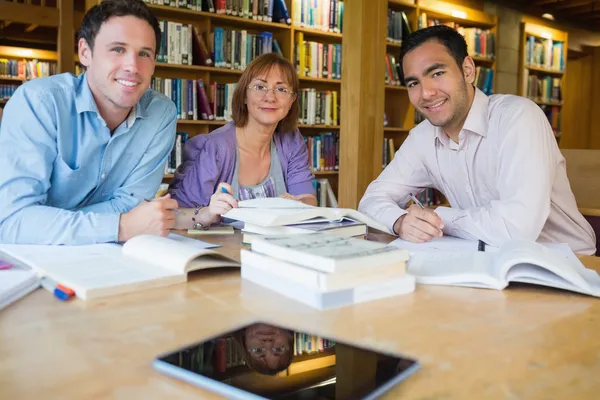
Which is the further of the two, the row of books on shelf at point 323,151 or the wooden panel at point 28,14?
the row of books on shelf at point 323,151

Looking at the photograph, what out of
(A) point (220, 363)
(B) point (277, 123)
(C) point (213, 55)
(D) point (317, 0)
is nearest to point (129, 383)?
(A) point (220, 363)

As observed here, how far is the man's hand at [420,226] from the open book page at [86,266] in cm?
71

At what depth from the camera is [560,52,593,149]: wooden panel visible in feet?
27.9

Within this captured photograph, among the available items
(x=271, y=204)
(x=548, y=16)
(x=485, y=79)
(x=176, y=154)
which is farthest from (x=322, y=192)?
(x=548, y=16)

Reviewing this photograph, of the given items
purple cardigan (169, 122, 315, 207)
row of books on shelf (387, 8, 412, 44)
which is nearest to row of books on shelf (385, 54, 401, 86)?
row of books on shelf (387, 8, 412, 44)

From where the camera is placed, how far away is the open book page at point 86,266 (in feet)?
2.93

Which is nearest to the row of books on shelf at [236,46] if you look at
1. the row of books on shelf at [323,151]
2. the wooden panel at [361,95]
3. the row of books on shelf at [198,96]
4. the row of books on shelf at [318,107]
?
the row of books on shelf at [198,96]

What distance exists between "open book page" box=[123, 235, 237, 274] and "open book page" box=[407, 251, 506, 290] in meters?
0.36

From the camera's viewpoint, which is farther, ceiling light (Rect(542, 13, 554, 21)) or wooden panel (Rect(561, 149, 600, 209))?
ceiling light (Rect(542, 13, 554, 21))

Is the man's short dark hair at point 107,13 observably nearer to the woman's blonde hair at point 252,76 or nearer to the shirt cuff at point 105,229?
the shirt cuff at point 105,229

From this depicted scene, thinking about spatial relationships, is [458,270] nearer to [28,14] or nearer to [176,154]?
[176,154]

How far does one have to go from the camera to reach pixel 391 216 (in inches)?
65.0

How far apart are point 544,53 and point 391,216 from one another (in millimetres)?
6281

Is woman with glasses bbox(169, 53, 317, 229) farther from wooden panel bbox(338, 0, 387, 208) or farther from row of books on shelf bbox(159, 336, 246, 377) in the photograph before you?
row of books on shelf bbox(159, 336, 246, 377)
